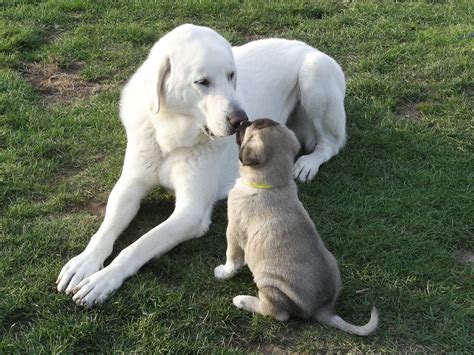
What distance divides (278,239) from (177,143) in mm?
1154

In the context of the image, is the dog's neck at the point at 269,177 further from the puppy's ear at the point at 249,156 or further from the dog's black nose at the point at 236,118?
the dog's black nose at the point at 236,118

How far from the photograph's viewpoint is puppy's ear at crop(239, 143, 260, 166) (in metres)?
3.50

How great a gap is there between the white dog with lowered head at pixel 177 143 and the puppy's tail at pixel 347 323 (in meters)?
1.06

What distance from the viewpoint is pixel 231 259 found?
3824 millimetres

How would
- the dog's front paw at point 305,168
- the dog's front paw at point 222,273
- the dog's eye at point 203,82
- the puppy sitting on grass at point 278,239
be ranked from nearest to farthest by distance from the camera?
the puppy sitting on grass at point 278,239, the dog's front paw at point 222,273, the dog's eye at point 203,82, the dog's front paw at point 305,168

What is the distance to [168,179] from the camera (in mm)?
4371

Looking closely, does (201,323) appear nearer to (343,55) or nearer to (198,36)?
(198,36)

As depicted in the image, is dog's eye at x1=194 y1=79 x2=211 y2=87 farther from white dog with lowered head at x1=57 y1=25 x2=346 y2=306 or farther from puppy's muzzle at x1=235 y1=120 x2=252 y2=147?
puppy's muzzle at x1=235 y1=120 x2=252 y2=147

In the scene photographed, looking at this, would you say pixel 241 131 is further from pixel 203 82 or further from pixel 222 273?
pixel 222 273

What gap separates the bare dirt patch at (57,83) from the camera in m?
6.07

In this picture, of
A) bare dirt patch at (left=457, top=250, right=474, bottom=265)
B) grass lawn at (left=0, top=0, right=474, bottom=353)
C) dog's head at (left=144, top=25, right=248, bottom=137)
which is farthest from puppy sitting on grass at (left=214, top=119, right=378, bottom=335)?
bare dirt patch at (left=457, top=250, right=474, bottom=265)

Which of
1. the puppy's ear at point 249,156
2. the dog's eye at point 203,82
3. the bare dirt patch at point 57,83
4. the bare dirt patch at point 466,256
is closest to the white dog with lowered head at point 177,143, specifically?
the dog's eye at point 203,82

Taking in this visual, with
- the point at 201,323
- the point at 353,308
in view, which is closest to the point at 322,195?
the point at 353,308

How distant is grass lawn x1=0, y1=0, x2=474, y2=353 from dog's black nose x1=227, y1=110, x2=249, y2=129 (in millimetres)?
804
